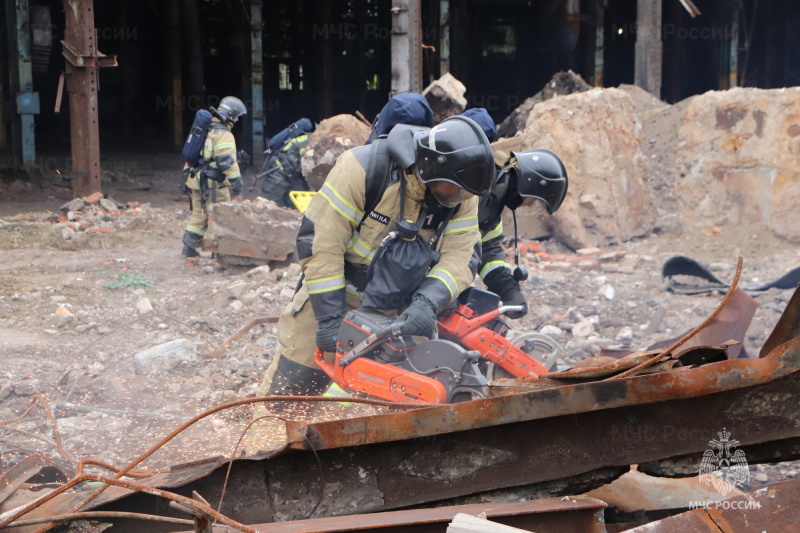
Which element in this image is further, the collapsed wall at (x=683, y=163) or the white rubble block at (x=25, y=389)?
the collapsed wall at (x=683, y=163)

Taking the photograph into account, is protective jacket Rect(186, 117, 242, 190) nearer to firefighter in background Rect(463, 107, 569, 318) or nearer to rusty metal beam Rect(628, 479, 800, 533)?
firefighter in background Rect(463, 107, 569, 318)

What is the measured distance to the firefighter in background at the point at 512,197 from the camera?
12.9 ft

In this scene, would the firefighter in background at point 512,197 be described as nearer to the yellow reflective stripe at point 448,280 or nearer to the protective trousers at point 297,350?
the yellow reflective stripe at point 448,280

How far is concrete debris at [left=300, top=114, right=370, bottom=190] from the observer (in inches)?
338

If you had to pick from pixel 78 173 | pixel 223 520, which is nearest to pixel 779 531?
pixel 223 520

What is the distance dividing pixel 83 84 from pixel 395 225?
8.12 metres

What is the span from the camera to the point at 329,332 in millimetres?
3207

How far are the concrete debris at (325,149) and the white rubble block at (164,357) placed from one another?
3.72 metres

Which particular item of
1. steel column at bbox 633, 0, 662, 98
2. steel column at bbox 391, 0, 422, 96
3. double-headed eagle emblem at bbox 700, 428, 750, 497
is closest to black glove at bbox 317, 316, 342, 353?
double-headed eagle emblem at bbox 700, 428, 750, 497

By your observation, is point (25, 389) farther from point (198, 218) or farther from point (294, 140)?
point (294, 140)

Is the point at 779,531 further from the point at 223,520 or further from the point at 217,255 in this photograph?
the point at 217,255

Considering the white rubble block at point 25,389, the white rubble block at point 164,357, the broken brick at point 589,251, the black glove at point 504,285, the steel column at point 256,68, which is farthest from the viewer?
the steel column at point 256,68

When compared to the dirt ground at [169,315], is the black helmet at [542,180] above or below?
above

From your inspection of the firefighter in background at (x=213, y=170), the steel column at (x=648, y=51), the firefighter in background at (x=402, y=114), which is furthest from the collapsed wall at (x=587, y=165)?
the firefighter in background at (x=402, y=114)
